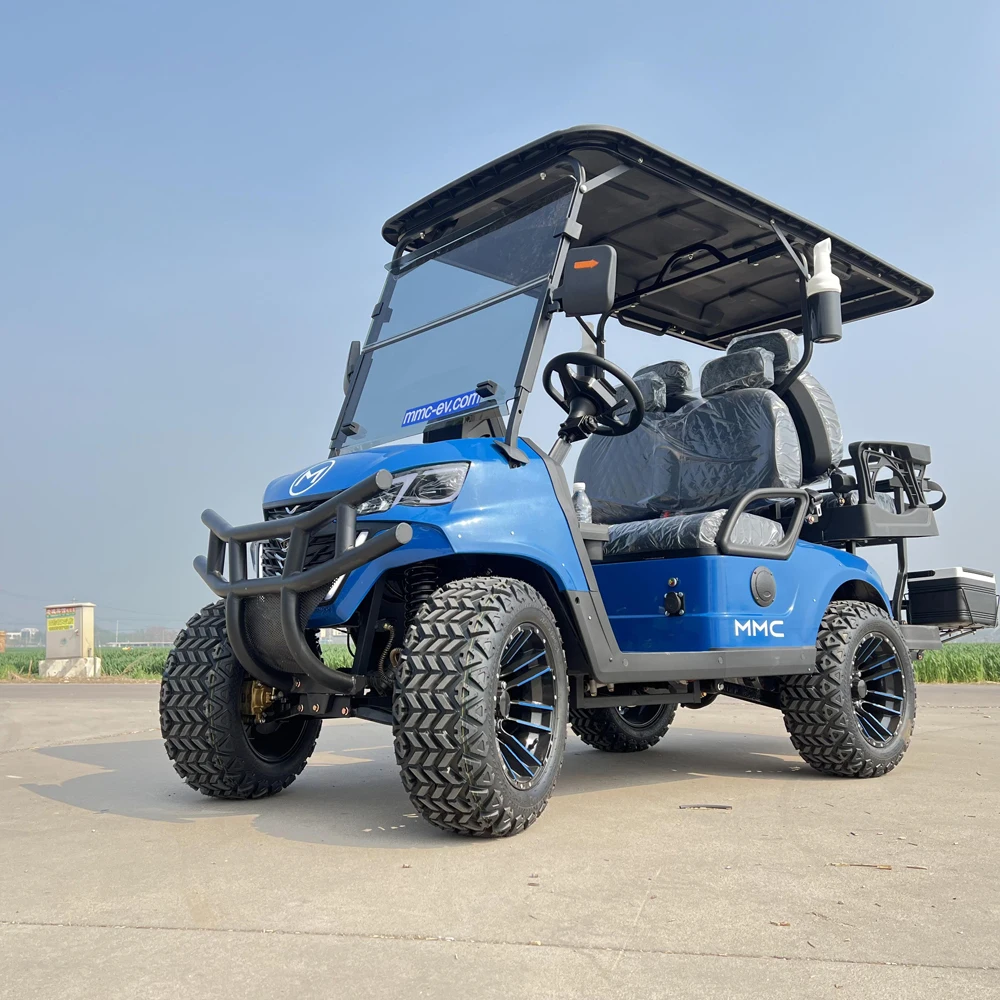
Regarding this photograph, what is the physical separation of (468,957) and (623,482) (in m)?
4.41

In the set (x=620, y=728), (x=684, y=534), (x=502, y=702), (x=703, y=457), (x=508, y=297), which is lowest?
(x=620, y=728)

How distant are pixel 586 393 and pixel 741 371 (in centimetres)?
176

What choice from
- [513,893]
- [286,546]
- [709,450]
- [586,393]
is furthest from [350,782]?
[709,450]

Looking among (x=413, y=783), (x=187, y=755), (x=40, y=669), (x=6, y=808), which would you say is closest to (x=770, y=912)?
(x=413, y=783)

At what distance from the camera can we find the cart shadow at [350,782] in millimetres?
3922

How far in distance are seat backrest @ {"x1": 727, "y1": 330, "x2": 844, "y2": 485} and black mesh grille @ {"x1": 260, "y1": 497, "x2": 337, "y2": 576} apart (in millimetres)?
3214

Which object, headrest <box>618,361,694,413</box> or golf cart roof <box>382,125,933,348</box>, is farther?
headrest <box>618,361,694,413</box>

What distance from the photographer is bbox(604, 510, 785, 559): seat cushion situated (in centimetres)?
494

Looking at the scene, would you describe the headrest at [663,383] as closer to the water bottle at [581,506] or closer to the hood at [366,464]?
the water bottle at [581,506]

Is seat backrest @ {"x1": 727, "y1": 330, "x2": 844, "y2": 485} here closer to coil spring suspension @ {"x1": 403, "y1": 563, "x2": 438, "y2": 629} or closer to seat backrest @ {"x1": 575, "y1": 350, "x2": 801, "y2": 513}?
seat backrest @ {"x1": 575, "y1": 350, "x2": 801, "y2": 513}

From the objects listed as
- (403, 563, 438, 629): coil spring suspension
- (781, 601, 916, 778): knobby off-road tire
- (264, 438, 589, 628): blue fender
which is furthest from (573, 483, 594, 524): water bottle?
(781, 601, 916, 778): knobby off-road tire

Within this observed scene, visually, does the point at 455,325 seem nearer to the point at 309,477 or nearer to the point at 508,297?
→ the point at 508,297

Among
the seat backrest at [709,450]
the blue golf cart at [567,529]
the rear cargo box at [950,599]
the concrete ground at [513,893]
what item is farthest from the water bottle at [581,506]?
the rear cargo box at [950,599]

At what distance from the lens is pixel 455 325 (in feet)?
15.6
